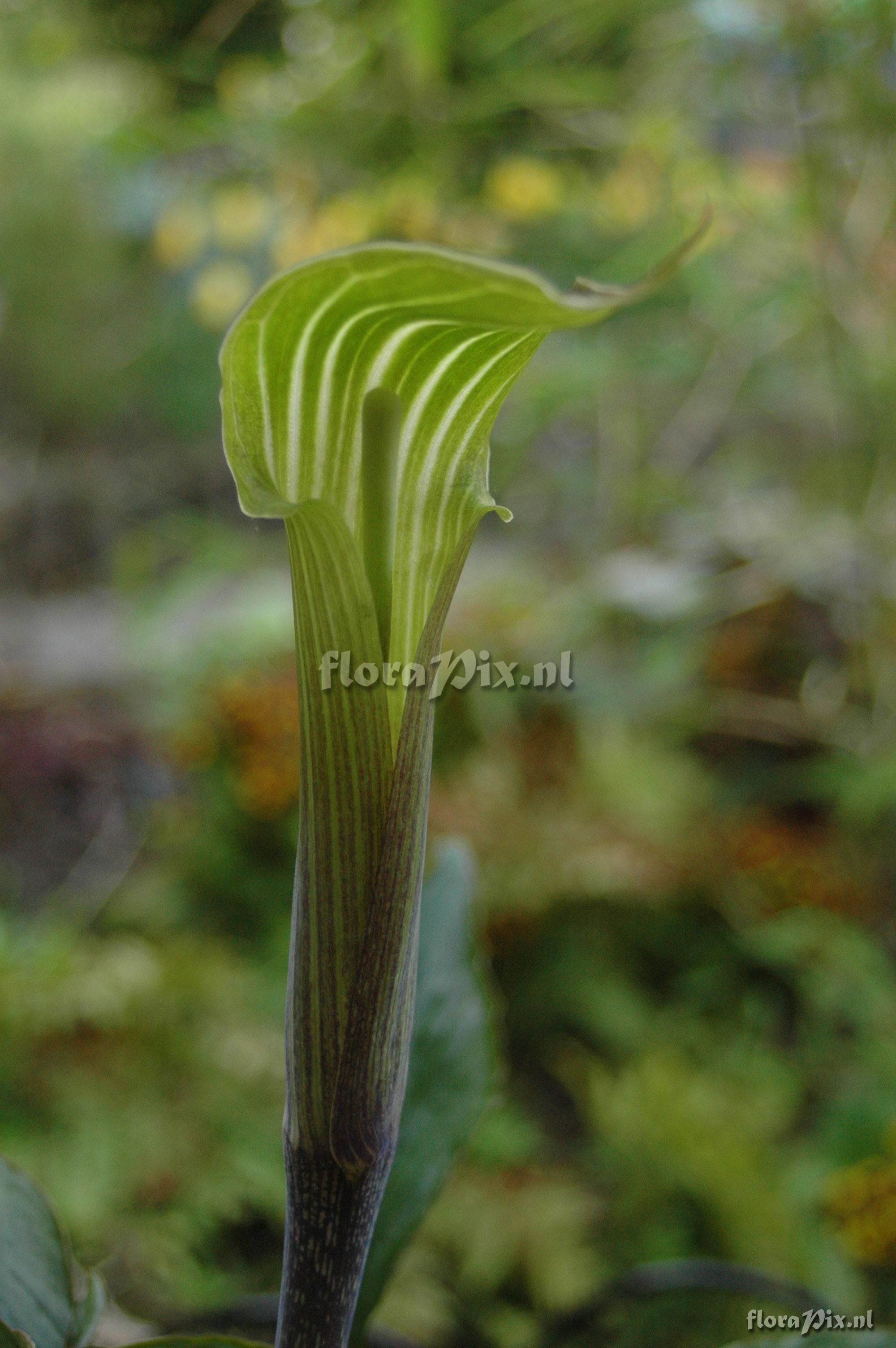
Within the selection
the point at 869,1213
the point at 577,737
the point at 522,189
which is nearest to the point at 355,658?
the point at 869,1213

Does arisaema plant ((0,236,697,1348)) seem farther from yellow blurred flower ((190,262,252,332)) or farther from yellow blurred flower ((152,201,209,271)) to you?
yellow blurred flower ((152,201,209,271))

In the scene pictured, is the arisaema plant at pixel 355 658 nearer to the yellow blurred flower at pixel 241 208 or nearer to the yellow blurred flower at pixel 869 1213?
the yellow blurred flower at pixel 869 1213

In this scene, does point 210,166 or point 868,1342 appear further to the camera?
Answer: point 210,166

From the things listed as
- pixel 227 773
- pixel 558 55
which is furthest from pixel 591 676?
pixel 558 55

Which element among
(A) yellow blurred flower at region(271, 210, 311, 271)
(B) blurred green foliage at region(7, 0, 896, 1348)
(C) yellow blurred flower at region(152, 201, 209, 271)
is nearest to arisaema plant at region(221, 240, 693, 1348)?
(B) blurred green foliage at region(7, 0, 896, 1348)

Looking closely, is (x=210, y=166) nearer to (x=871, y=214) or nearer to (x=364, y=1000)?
(x=871, y=214)

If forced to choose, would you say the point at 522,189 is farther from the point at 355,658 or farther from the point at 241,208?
the point at 355,658
